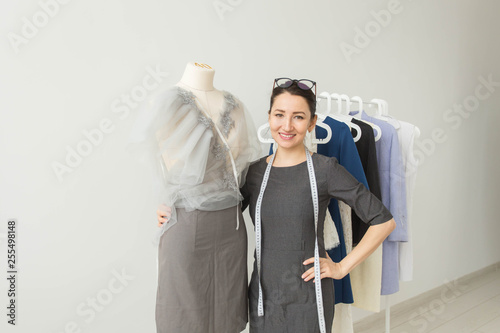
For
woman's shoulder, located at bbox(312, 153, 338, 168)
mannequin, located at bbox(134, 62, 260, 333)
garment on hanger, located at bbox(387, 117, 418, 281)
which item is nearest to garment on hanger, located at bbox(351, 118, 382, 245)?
garment on hanger, located at bbox(387, 117, 418, 281)

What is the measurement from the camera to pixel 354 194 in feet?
4.75

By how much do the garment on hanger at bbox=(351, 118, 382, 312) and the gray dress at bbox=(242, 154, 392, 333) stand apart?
1.84 ft

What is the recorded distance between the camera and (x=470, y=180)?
13.1 ft

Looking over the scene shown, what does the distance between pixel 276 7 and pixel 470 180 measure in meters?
2.62

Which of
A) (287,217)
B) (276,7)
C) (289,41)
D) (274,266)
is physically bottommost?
(274,266)

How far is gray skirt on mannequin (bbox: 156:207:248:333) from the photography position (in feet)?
4.52

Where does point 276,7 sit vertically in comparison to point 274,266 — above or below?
above

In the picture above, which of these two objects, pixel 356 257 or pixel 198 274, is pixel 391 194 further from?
pixel 198 274

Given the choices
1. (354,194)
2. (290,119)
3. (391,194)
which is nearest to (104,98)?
(290,119)

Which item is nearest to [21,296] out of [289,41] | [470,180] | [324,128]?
[324,128]

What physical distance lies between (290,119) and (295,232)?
37 centimetres

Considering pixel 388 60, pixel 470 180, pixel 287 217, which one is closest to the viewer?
pixel 287 217

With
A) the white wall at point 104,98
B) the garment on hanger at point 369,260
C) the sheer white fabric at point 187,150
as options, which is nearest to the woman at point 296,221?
the sheer white fabric at point 187,150

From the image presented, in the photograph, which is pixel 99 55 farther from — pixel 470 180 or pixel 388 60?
pixel 470 180
